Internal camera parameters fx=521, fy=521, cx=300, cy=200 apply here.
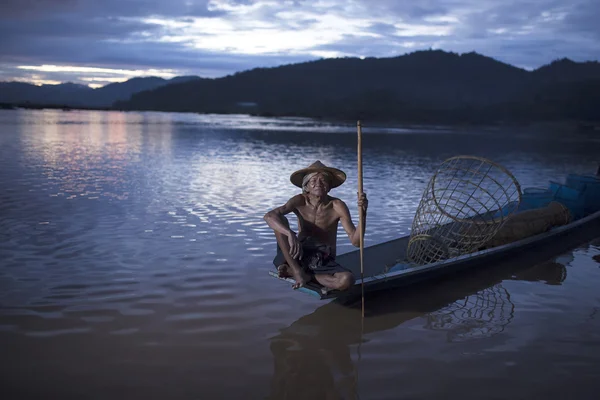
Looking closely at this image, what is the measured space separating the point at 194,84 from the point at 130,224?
174642mm

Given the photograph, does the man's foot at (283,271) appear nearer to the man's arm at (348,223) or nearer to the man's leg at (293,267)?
the man's leg at (293,267)

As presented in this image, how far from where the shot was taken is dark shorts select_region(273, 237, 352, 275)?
5.63m

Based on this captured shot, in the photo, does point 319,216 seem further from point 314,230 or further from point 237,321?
point 237,321

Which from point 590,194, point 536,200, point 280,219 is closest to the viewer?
point 280,219

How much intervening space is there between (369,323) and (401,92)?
122 metres

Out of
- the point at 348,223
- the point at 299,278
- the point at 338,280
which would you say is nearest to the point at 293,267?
the point at 299,278

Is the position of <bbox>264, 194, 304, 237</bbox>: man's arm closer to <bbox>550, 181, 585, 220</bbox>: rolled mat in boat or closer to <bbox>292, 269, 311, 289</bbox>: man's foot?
<bbox>292, 269, 311, 289</bbox>: man's foot

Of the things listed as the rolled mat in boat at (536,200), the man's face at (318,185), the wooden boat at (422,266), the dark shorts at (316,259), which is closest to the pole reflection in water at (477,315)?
the wooden boat at (422,266)

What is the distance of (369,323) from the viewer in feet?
18.8

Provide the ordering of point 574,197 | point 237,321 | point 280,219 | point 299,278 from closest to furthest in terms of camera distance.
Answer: point 299,278 < point 280,219 < point 237,321 < point 574,197

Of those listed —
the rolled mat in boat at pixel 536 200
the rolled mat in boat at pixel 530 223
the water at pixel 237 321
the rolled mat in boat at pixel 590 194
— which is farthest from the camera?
the rolled mat in boat at pixel 590 194

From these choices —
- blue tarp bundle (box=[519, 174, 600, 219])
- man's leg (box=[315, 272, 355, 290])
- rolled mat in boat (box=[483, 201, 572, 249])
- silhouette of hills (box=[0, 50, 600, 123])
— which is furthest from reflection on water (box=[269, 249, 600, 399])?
silhouette of hills (box=[0, 50, 600, 123])

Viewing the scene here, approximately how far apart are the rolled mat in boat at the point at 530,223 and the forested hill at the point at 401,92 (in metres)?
64.5

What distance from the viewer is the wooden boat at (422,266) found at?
5.74 m
